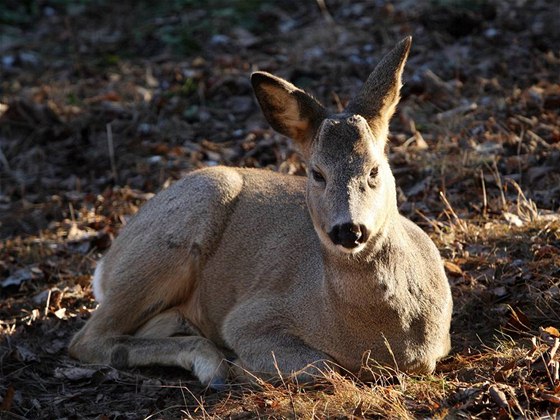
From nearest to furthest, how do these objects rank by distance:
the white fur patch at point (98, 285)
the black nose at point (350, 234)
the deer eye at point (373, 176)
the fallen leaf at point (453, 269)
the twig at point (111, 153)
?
the black nose at point (350, 234) → the deer eye at point (373, 176) → the fallen leaf at point (453, 269) → the white fur patch at point (98, 285) → the twig at point (111, 153)

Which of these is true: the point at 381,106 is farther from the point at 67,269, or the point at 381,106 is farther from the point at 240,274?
the point at 67,269

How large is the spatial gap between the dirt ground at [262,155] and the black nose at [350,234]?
825 millimetres

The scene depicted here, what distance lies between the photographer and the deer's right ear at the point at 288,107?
5566mm

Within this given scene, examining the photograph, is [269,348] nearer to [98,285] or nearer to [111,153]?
[98,285]

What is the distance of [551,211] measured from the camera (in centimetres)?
740

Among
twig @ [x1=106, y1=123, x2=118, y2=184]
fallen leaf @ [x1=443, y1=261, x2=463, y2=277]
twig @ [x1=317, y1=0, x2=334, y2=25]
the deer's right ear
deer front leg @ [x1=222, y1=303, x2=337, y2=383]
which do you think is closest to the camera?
the deer's right ear

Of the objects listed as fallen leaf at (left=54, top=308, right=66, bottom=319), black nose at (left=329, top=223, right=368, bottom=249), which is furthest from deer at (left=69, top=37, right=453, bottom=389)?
fallen leaf at (left=54, top=308, right=66, bottom=319)

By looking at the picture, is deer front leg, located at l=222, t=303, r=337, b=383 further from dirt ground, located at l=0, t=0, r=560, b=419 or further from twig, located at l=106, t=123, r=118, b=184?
twig, located at l=106, t=123, r=118, b=184

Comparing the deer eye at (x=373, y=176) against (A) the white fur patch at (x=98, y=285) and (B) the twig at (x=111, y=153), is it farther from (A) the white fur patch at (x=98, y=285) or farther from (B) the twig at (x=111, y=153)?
(B) the twig at (x=111, y=153)

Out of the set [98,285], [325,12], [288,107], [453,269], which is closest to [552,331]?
[453,269]

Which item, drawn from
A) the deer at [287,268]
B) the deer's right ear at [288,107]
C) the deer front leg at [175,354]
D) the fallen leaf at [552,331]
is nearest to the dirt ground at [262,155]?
the fallen leaf at [552,331]

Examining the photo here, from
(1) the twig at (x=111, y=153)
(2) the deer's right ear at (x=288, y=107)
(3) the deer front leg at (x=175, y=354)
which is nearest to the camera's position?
(2) the deer's right ear at (x=288, y=107)

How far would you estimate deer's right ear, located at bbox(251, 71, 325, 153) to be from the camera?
18.3ft

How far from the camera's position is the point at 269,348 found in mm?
6004
